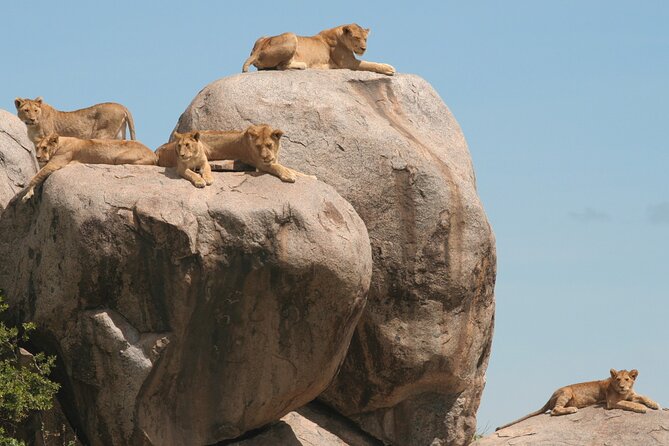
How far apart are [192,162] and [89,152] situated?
65.3 inches

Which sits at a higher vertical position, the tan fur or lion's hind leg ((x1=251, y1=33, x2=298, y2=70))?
lion's hind leg ((x1=251, y1=33, x2=298, y2=70))

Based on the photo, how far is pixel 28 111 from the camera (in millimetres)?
22125

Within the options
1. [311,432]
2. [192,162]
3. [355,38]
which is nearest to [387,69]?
[355,38]

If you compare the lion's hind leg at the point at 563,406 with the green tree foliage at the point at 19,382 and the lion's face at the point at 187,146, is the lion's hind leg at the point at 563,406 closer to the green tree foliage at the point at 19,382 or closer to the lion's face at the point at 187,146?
the lion's face at the point at 187,146

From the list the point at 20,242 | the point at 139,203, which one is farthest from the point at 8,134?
the point at 139,203

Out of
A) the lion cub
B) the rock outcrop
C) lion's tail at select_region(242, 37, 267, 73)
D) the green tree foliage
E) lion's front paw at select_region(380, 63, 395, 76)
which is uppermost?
lion's front paw at select_region(380, 63, 395, 76)

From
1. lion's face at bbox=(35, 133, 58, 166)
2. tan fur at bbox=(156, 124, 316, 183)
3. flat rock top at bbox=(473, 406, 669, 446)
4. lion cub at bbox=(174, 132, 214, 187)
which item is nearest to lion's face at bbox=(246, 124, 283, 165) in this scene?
tan fur at bbox=(156, 124, 316, 183)

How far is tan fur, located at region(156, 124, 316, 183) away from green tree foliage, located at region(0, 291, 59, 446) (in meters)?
2.74

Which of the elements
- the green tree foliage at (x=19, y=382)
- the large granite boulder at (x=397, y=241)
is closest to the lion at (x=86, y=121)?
the large granite boulder at (x=397, y=241)

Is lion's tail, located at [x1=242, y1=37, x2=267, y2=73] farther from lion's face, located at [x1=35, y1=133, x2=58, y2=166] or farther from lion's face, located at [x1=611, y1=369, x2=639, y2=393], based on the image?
lion's face, located at [x1=611, y1=369, x2=639, y2=393]

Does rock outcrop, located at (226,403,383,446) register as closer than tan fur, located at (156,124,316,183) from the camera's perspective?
No

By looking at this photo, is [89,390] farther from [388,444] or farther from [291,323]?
[388,444]

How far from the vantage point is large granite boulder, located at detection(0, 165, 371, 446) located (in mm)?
17859

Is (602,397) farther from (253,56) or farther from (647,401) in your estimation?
(253,56)
